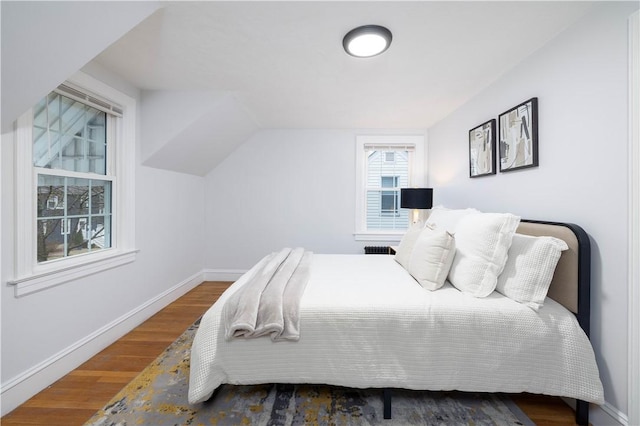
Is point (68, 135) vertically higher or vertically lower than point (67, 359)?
higher

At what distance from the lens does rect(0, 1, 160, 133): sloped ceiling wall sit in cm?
123

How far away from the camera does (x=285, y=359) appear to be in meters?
1.42

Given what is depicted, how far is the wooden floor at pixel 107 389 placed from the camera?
4.79 ft

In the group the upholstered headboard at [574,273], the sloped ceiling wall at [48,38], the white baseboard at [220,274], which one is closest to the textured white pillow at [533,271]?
the upholstered headboard at [574,273]

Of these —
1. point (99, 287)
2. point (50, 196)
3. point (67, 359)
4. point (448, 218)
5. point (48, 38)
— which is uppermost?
point (48, 38)

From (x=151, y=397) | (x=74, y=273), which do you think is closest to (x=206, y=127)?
(x=74, y=273)

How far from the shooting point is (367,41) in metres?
1.80

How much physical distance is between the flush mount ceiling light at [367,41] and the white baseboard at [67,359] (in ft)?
9.57

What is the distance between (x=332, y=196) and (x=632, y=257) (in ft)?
10.0

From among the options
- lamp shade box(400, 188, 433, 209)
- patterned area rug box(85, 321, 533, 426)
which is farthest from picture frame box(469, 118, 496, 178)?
patterned area rug box(85, 321, 533, 426)

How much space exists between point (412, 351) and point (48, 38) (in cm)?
250

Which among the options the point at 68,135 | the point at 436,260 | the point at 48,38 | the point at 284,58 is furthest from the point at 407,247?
the point at 68,135

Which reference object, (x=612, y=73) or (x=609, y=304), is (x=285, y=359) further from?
(x=612, y=73)

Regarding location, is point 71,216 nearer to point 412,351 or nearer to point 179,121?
point 179,121
